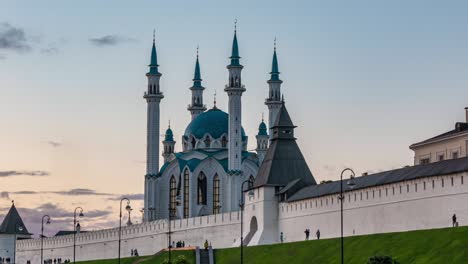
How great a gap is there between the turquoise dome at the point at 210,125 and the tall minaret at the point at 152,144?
7.45 metres

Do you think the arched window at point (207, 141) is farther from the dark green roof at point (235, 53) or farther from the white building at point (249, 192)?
the dark green roof at point (235, 53)

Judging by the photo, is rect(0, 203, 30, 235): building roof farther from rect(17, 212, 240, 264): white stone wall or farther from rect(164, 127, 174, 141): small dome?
rect(164, 127, 174, 141): small dome

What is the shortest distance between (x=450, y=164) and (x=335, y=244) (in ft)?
31.8

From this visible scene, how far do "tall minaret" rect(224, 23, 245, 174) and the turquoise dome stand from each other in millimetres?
15144

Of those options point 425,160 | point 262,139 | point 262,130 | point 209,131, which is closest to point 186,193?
point 209,131

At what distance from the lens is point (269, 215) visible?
10419 cm

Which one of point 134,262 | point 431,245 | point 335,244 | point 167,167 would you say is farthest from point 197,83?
point 431,245

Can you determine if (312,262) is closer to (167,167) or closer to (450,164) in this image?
(450,164)

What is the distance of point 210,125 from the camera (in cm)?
15162

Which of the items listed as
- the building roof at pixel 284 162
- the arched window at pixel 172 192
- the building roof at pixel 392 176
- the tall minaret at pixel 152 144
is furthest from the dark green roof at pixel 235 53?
the building roof at pixel 392 176

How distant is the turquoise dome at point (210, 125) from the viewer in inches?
5960

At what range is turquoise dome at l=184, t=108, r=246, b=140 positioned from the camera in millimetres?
151375

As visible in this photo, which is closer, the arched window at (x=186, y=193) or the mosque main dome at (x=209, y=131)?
the arched window at (x=186, y=193)

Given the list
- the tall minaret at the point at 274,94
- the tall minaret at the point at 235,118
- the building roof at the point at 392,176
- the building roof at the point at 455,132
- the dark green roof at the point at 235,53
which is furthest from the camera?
the tall minaret at the point at 274,94
